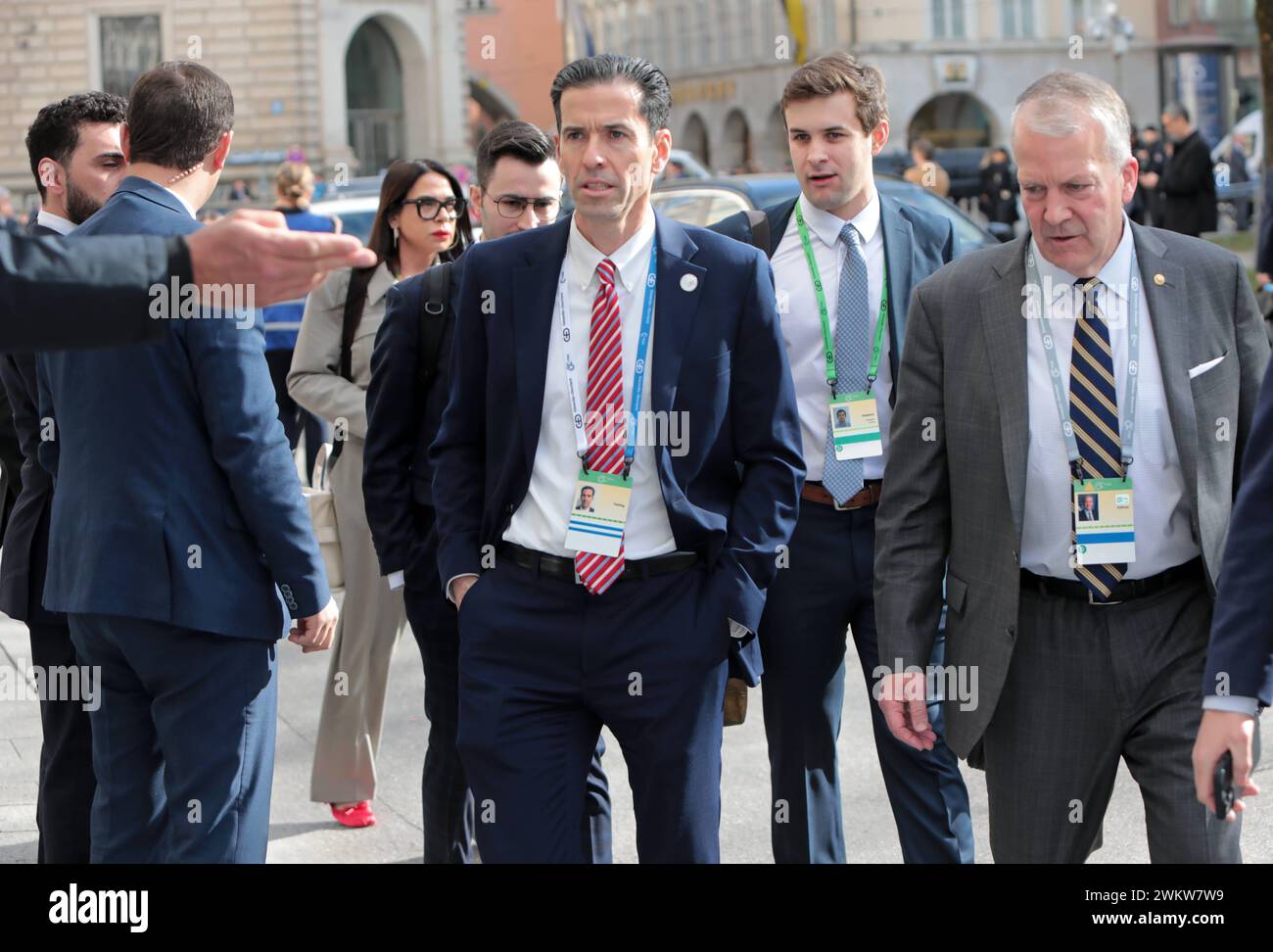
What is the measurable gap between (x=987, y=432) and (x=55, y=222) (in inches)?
115

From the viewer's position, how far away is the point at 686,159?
27641 millimetres

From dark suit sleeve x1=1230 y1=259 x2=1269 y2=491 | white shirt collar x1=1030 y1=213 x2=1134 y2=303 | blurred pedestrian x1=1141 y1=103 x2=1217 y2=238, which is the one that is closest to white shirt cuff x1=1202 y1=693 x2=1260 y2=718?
dark suit sleeve x1=1230 y1=259 x2=1269 y2=491

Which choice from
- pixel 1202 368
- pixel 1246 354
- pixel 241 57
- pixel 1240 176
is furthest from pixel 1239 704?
pixel 241 57

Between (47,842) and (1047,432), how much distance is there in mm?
2979

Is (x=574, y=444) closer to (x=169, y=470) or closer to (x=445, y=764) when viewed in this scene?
(x=169, y=470)

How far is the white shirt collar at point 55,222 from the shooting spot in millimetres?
5189

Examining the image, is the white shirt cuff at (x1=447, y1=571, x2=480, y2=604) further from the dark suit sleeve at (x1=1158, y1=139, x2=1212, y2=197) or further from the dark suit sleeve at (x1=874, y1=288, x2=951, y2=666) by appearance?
the dark suit sleeve at (x1=1158, y1=139, x2=1212, y2=197)

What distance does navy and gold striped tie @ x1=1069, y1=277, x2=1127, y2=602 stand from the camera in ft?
12.0

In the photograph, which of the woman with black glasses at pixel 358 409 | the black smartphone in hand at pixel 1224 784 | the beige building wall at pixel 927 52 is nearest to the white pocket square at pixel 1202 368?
the black smartphone in hand at pixel 1224 784

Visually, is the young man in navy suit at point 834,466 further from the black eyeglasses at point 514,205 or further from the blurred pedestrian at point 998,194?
the blurred pedestrian at point 998,194

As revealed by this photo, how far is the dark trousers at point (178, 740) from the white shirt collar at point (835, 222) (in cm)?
194

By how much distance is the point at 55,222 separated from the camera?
5250 millimetres

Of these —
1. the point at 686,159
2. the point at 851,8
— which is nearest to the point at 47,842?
the point at 686,159

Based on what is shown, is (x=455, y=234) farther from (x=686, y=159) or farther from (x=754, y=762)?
(x=686, y=159)
